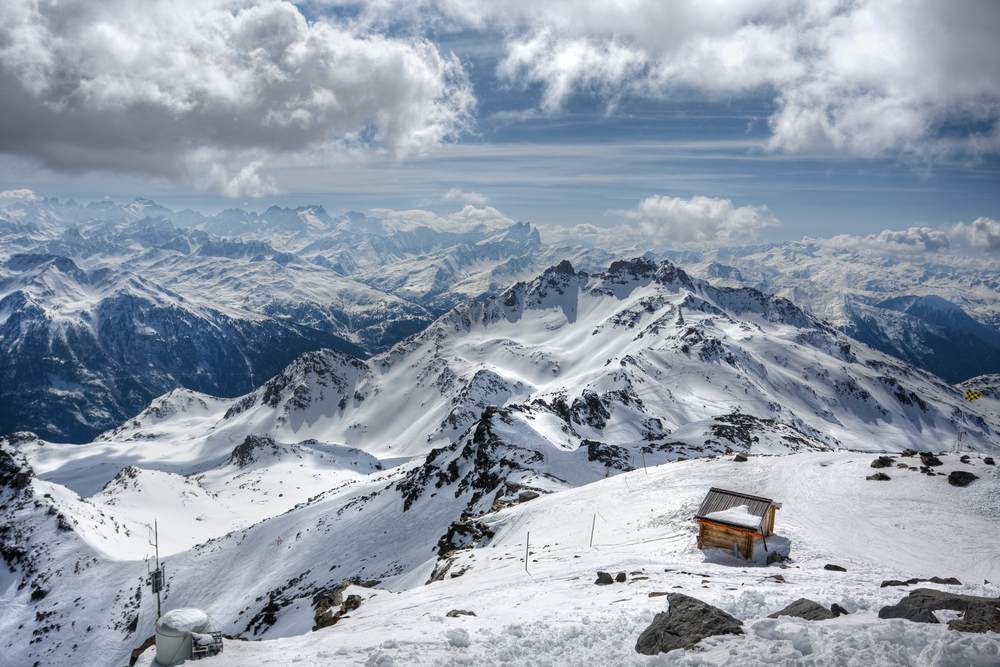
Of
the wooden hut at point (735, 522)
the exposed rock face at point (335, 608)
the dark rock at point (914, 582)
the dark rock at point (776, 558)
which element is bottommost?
the exposed rock face at point (335, 608)

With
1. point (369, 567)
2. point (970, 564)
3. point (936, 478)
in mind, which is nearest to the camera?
point (970, 564)

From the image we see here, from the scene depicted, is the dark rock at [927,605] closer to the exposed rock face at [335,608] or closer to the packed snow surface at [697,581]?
the packed snow surface at [697,581]

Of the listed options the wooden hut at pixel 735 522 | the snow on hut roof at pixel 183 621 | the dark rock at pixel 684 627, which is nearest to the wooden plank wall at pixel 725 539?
the wooden hut at pixel 735 522

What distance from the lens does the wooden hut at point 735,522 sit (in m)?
28.0

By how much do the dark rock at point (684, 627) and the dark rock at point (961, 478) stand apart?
26.3 m

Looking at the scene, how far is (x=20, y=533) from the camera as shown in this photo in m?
98.4

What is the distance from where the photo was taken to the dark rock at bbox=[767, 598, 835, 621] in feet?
56.9

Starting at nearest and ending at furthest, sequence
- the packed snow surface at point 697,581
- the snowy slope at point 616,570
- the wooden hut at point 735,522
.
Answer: the packed snow surface at point 697,581, the snowy slope at point 616,570, the wooden hut at point 735,522

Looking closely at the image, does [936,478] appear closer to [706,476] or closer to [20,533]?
[706,476]

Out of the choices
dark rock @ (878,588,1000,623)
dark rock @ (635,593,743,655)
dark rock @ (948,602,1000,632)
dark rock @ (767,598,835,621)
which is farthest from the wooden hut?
dark rock @ (948,602,1000,632)

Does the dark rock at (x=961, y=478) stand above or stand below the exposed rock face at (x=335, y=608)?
above

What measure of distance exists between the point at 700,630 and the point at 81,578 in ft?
339

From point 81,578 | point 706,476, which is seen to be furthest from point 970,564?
point 81,578

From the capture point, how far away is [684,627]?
56.3 ft
